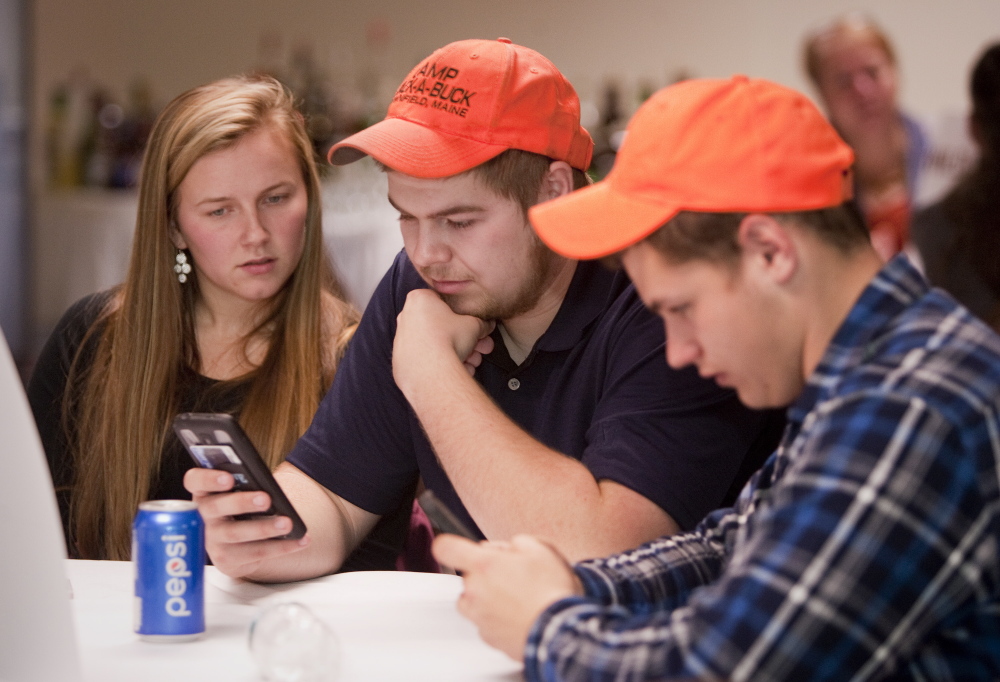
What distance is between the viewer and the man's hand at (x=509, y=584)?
94 centimetres

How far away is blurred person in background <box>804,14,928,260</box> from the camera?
3035 mm

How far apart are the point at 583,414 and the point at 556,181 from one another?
0.34 meters

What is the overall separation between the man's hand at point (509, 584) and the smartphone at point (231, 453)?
320mm

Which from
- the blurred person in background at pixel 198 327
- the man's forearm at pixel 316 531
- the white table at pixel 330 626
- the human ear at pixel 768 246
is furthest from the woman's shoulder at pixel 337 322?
the human ear at pixel 768 246

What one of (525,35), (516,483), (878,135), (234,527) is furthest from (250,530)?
(525,35)

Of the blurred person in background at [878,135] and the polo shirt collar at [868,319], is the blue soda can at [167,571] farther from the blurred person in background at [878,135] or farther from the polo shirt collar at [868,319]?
the blurred person in background at [878,135]

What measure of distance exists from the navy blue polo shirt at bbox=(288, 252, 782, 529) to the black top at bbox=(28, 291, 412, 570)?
13cm

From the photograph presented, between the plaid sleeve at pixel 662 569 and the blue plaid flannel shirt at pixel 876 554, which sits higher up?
the blue plaid flannel shirt at pixel 876 554

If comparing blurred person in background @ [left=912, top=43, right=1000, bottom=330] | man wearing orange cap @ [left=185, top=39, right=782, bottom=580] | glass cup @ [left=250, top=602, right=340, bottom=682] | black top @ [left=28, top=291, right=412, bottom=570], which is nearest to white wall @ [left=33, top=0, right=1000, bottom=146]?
blurred person in background @ [left=912, top=43, right=1000, bottom=330]

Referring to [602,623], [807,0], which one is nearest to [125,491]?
[602,623]

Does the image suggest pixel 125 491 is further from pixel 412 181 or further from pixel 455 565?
pixel 455 565

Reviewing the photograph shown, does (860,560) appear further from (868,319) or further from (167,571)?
(167,571)

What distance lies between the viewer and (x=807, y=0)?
145 inches

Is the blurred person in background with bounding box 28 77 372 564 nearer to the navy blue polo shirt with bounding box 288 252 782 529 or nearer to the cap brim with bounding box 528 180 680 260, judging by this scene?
the navy blue polo shirt with bounding box 288 252 782 529
